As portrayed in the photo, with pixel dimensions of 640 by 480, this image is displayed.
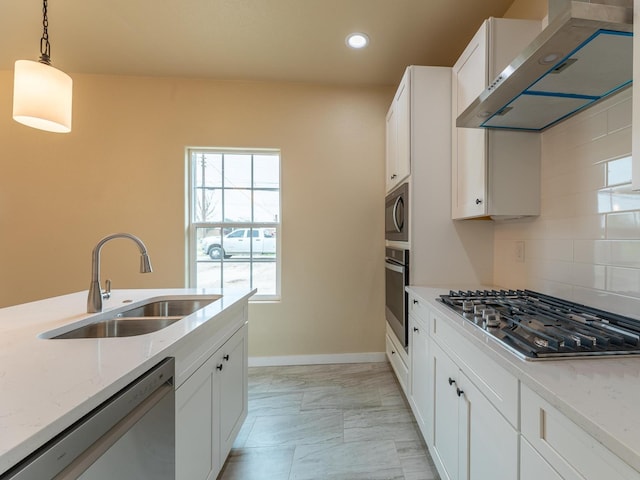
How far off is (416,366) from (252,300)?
1.67 meters

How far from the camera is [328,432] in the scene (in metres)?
1.78

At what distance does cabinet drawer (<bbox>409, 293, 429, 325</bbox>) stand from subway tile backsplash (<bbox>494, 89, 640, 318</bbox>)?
0.63 metres

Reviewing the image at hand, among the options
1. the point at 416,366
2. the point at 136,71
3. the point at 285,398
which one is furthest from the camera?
the point at 136,71

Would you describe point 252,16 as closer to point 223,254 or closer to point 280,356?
point 223,254

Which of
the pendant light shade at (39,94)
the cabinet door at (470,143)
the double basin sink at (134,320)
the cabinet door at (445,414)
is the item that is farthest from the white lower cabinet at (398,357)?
the pendant light shade at (39,94)

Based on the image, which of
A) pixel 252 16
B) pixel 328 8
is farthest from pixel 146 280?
pixel 328 8

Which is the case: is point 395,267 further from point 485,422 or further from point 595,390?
point 595,390

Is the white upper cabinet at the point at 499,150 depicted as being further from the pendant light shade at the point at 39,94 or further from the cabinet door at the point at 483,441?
the pendant light shade at the point at 39,94

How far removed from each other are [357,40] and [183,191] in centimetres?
200

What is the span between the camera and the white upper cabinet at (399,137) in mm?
1911

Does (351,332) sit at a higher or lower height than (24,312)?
lower

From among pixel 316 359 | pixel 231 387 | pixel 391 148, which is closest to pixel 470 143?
pixel 391 148

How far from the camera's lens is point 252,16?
1938 millimetres

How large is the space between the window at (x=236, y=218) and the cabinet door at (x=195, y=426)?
162cm
